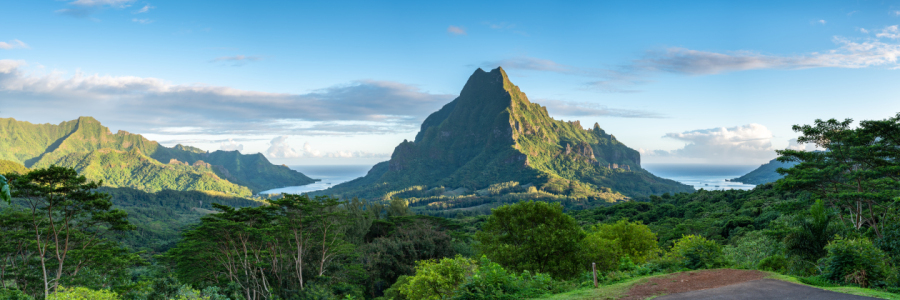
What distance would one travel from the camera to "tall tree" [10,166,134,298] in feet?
84.6

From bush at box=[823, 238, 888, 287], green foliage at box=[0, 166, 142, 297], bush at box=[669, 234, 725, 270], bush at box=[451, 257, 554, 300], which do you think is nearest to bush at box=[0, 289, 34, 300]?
green foliage at box=[0, 166, 142, 297]

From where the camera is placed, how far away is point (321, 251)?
142 feet

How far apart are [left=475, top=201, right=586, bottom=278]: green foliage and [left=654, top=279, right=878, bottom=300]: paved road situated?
10571 millimetres

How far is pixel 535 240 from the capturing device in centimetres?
2239

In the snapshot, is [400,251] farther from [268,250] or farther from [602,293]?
[602,293]

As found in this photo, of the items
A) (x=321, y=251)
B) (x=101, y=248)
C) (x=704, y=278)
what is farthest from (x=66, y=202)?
(x=704, y=278)

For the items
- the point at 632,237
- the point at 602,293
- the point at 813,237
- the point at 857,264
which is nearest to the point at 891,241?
the point at 813,237

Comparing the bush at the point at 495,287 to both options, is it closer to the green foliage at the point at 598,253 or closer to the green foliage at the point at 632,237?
the green foliage at the point at 598,253

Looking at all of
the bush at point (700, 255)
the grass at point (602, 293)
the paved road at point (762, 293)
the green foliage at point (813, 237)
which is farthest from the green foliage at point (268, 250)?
the green foliage at point (813, 237)

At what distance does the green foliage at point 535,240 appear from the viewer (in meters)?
21.9

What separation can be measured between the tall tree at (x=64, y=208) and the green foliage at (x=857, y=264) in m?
37.5

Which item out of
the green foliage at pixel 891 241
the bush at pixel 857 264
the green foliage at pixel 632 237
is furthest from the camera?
the green foliage at pixel 632 237

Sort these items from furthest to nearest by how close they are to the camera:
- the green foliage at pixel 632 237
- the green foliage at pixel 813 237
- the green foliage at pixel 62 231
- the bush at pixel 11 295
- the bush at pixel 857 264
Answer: the green foliage at pixel 632 237
the green foliage at pixel 62 231
the bush at pixel 11 295
the green foliage at pixel 813 237
the bush at pixel 857 264

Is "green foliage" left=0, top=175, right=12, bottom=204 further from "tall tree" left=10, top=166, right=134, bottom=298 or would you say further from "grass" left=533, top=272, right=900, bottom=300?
"tall tree" left=10, top=166, right=134, bottom=298
